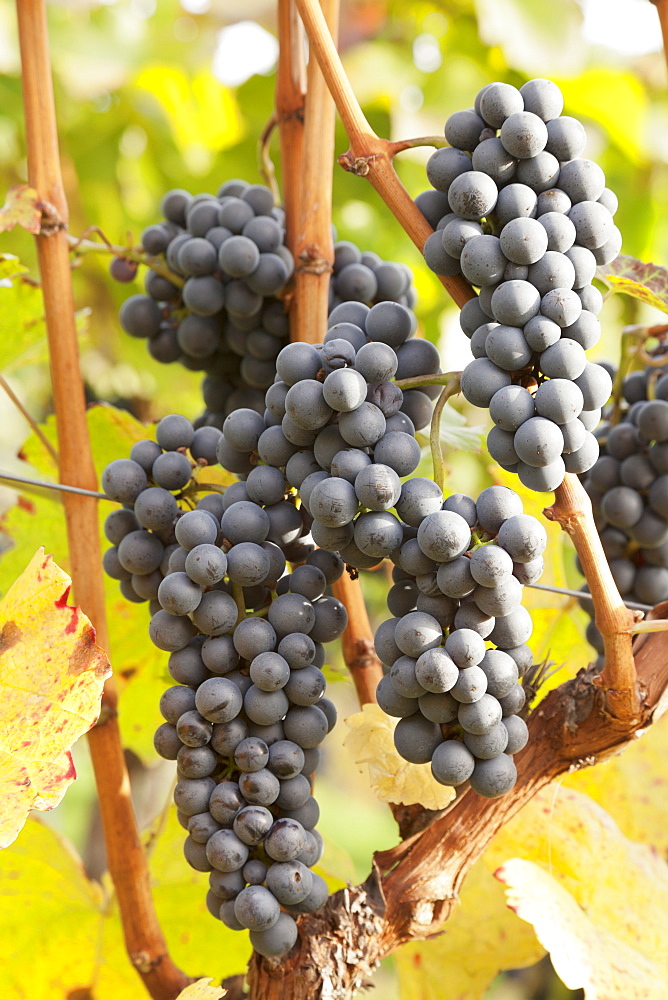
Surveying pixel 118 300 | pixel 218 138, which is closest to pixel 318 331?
pixel 118 300

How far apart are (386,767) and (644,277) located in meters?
0.39

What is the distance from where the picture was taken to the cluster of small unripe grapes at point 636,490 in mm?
773

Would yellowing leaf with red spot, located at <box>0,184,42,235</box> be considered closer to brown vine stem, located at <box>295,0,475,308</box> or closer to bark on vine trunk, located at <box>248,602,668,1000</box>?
brown vine stem, located at <box>295,0,475,308</box>

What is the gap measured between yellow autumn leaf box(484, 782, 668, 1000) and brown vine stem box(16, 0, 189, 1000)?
0.92ft

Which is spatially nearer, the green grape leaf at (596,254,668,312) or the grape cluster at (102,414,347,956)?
the grape cluster at (102,414,347,956)

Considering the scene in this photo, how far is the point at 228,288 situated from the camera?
0.74 metres

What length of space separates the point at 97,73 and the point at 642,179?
104 cm

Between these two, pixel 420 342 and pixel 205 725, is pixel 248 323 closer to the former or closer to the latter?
pixel 420 342

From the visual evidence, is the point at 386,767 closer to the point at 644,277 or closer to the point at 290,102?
the point at 644,277

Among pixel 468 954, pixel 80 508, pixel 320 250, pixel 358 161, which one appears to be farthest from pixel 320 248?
pixel 468 954

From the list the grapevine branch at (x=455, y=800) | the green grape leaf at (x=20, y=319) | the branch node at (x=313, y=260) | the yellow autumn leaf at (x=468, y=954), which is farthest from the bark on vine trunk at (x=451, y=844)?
the green grape leaf at (x=20, y=319)

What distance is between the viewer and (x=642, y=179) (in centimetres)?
176

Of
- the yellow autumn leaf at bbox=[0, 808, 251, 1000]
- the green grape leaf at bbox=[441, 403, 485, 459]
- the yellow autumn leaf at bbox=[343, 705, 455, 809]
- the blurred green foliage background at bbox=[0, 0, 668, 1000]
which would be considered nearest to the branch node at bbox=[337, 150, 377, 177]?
the green grape leaf at bbox=[441, 403, 485, 459]

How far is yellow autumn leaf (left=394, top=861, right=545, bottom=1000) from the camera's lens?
2.65 feet
